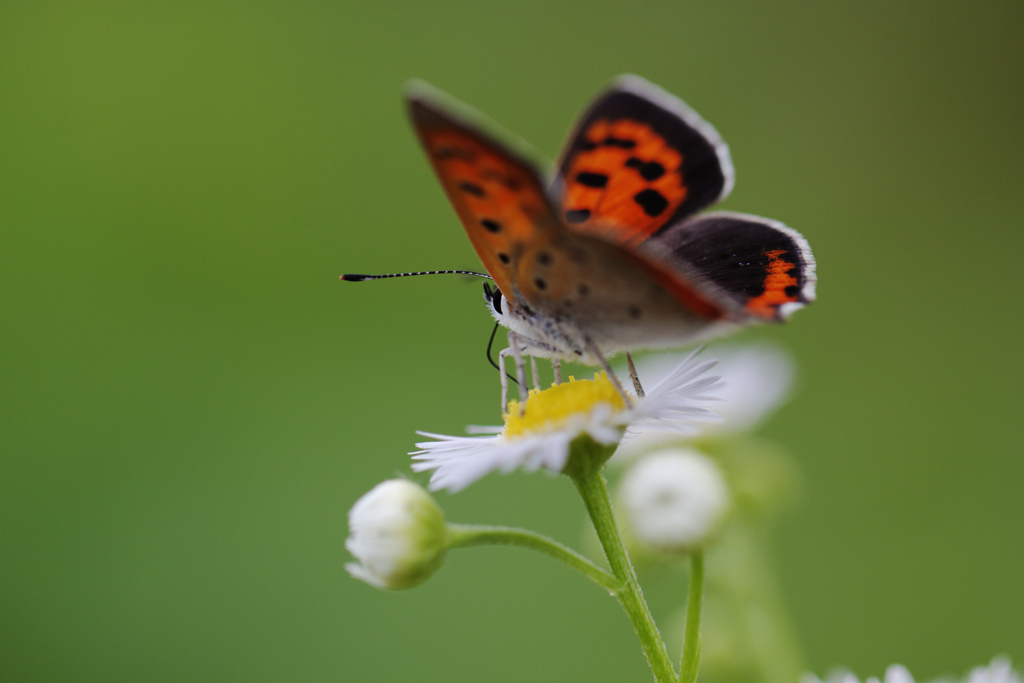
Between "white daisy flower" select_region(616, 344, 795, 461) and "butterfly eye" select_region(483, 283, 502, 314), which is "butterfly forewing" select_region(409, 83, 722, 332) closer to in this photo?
"butterfly eye" select_region(483, 283, 502, 314)

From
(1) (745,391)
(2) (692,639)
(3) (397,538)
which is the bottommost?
(1) (745,391)

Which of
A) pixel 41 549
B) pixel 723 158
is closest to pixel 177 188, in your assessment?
pixel 41 549

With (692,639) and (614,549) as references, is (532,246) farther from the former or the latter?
(692,639)

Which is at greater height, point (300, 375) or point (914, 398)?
point (914, 398)

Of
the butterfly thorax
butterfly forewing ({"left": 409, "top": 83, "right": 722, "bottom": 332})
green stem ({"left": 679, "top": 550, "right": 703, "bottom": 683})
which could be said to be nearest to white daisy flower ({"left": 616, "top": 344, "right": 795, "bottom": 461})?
the butterfly thorax

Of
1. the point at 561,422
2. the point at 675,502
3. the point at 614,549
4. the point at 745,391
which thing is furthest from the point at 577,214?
the point at 745,391

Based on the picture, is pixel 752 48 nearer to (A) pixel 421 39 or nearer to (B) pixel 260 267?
(A) pixel 421 39
